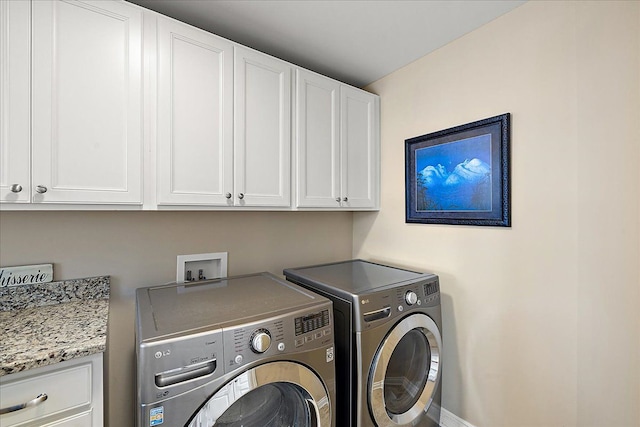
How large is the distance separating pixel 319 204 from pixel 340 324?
78 cm

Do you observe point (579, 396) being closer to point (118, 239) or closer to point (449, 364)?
point (449, 364)

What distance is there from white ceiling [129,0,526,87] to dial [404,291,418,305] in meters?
1.44

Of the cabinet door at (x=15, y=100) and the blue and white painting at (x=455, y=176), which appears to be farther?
the blue and white painting at (x=455, y=176)

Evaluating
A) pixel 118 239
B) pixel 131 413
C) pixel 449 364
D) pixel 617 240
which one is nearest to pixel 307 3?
pixel 118 239

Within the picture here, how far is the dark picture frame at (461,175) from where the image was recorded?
Answer: 1.55 meters

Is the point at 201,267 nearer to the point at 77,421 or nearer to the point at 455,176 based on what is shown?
the point at 77,421

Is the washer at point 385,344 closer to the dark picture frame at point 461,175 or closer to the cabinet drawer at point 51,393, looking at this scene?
the dark picture frame at point 461,175

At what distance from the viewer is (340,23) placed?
1.58 metres

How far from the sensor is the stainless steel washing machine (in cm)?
91

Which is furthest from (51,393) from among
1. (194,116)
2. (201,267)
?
(194,116)

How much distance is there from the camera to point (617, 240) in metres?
1.20

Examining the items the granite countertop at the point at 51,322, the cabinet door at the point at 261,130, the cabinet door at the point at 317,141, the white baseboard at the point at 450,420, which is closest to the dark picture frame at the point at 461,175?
the cabinet door at the point at 317,141

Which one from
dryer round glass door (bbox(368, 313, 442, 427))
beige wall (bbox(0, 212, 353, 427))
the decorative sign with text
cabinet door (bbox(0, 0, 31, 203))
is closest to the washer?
dryer round glass door (bbox(368, 313, 442, 427))

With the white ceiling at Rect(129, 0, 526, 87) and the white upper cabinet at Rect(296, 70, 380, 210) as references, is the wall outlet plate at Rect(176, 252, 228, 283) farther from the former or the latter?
the white ceiling at Rect(129, 0, 526, 87)
